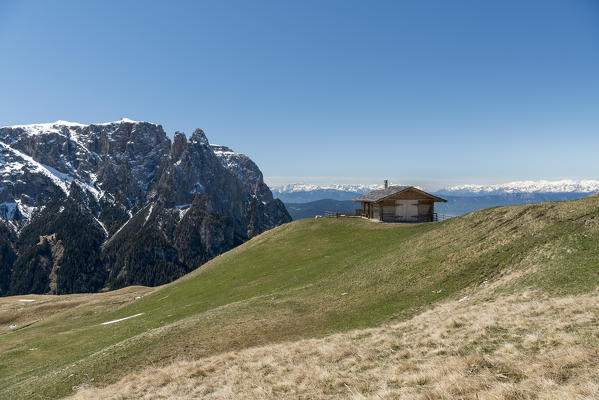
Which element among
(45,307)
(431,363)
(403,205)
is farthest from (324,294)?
(45,307)

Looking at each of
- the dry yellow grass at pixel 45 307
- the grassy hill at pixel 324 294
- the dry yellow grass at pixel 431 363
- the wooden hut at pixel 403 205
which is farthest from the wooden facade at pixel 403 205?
the dry yellow grass at pixel 45 307

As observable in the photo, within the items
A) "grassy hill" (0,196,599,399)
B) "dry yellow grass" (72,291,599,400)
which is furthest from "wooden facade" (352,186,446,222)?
"dry yellow grass" (72,291,599,400)

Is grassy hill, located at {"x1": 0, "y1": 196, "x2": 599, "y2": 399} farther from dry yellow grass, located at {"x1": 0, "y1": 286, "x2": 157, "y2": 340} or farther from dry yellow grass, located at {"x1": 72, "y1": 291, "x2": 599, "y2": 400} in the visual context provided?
dry yellow grass, located at {"x1": 0, "y1": 286, "x2": 157, "y2": 340}

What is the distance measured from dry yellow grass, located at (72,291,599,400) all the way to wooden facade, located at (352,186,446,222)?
45.1 metres

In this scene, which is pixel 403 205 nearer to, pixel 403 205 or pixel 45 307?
pixel 403 205

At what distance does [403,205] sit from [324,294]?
1655 inches

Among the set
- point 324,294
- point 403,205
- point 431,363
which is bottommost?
point 324,294

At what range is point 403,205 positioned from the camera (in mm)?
67438

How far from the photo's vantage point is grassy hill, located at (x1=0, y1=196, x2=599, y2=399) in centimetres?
2166

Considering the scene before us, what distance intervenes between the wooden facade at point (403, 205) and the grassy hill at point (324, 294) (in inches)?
761

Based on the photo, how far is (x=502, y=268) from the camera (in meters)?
25.0

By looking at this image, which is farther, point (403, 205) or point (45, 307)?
point (403, 205)

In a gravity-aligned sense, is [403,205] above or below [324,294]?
above

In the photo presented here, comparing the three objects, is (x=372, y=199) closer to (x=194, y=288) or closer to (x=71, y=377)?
(x=194, y=288)
